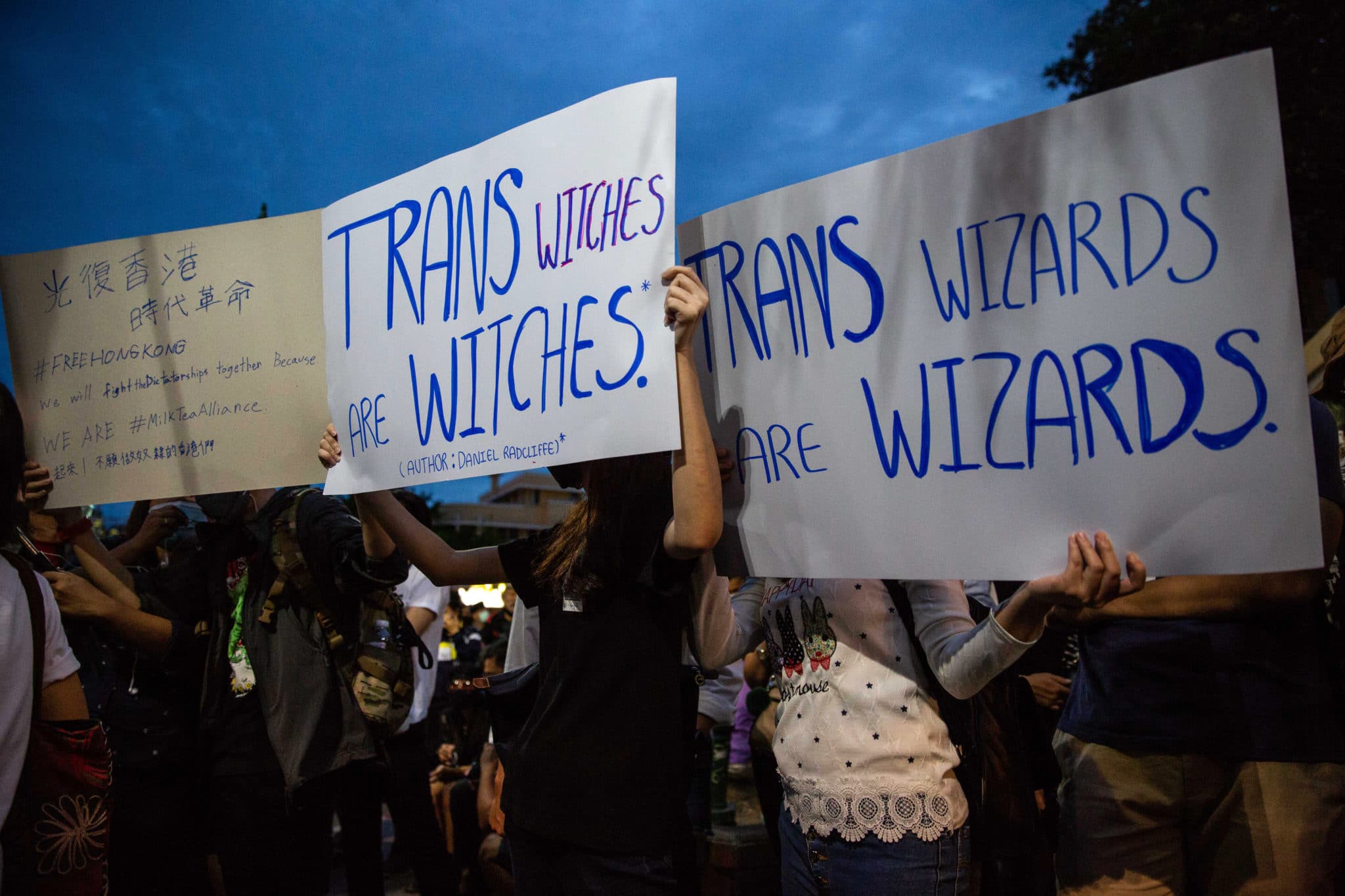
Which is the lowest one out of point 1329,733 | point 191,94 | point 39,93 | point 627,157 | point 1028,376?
point 1329,733

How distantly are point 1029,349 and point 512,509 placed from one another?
66475mm

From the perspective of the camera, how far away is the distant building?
57.0 meters

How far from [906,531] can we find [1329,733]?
1.07 m

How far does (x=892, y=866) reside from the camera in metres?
1.57

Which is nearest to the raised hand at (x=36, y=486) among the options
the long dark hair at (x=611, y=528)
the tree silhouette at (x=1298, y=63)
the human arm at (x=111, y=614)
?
the human arm at (x=111, y=614)

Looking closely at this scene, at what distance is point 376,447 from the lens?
207 cm

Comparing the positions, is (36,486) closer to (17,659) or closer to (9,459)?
(9,459)

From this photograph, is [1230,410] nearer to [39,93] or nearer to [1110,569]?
[1110,569]

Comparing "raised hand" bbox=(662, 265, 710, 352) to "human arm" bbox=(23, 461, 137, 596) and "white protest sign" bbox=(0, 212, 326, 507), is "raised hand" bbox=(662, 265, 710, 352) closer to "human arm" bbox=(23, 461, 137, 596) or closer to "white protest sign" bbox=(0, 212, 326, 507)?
"white protest sign" bbox=(0, 212, 326, 507)

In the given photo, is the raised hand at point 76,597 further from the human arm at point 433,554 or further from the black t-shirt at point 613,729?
the black t-shirt at point 613,729

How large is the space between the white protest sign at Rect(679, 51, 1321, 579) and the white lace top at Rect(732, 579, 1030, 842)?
177 millimetres

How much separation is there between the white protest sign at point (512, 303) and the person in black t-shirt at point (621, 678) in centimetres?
9

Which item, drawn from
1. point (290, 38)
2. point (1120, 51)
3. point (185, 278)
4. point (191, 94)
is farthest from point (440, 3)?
point (185, 278)

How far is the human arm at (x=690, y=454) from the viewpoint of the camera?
5.01 ft
